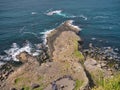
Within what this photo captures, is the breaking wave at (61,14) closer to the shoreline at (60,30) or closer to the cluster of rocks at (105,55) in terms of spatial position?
the shoreline at (60,30)

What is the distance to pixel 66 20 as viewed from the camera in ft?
497

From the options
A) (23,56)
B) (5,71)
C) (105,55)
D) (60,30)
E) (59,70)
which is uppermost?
(59,70)

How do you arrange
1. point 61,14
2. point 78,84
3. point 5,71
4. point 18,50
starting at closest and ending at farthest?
point 78,84 → point 5,71 → point 18,50 → point 61,14

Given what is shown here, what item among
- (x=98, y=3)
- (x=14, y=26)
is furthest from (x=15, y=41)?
(x=98, y=3)

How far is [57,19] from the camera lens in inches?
6073

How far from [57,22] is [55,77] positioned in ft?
188

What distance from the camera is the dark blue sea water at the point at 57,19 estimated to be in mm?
134375

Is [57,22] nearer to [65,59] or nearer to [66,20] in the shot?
[66,20]

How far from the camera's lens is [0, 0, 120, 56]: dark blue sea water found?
134 metres

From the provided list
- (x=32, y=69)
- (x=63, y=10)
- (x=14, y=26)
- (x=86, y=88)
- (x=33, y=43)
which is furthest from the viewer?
(x=63, y=10)

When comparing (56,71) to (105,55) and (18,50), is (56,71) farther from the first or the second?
(18,50)

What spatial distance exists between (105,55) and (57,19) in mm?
44182

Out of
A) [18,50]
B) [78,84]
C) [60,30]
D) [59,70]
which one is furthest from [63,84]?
[60,30]

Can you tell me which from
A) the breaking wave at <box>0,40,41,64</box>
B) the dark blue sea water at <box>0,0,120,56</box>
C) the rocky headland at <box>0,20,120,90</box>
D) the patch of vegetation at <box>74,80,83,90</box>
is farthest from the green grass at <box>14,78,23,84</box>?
the dark blue sea water at <box>0,0,120,56</box>
